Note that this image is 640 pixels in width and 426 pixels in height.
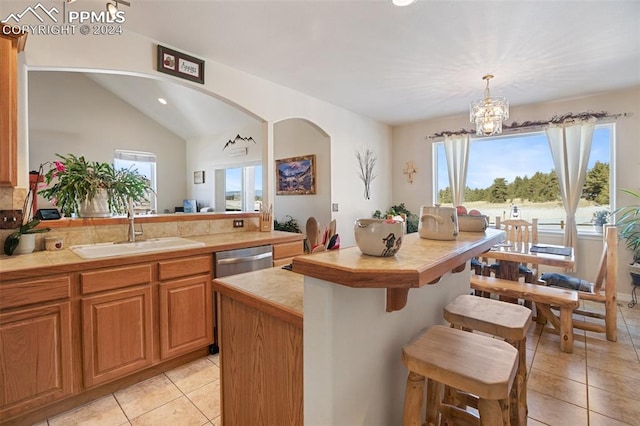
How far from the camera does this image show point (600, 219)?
3.80 metres

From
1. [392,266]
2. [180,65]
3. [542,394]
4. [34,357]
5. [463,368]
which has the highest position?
[180,65]

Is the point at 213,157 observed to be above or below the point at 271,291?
above

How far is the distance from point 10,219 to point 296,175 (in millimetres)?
3493

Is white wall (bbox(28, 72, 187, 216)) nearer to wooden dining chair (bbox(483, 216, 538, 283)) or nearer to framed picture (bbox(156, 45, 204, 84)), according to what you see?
framed picture (bbox(156, 45, 204, 84))

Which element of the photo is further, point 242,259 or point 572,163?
point 572,163

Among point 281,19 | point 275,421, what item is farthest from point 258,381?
point 281,19

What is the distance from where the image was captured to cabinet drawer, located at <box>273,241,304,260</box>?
284 cm

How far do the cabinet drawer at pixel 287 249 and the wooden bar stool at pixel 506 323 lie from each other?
5.72 ft

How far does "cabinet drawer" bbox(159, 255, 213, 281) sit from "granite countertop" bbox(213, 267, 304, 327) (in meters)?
0.93

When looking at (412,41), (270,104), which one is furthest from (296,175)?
(412,41)

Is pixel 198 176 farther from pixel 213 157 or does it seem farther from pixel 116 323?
pixel 116 323

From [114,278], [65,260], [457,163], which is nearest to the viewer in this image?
[65,260]

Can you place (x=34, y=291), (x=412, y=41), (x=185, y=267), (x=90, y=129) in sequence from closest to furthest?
(x=34, y=291) → (x=185, y=267) → (x=412, y=41) → (x=90, y=129)

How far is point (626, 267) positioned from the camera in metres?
3.66
